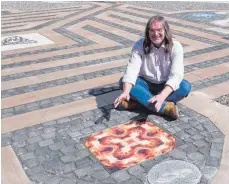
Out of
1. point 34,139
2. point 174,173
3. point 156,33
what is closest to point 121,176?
point 174,173

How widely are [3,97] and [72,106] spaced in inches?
55.8

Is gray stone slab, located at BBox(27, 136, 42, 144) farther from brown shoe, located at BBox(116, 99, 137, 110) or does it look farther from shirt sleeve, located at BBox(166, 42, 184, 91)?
shirt sleeve, located at BBox(166, 42, 184, 91)

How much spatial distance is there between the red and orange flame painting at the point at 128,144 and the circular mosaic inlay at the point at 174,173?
28 cm

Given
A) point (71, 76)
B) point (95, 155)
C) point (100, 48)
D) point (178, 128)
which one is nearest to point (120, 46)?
point (100, 48)

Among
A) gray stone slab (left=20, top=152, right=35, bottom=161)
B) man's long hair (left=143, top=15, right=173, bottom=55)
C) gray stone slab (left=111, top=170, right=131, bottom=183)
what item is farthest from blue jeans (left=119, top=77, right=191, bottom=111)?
gray stone slab (left=20, top=152, right=35, bottom=161)

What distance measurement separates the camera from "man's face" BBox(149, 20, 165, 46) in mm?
4578

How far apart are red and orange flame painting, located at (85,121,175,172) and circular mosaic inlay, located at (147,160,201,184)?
0.92ft

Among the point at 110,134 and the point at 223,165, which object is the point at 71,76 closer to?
the point at 110,134

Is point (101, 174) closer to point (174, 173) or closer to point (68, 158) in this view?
point (68, 158)

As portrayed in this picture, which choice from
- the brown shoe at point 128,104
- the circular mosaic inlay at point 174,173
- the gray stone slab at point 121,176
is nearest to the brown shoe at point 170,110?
the brown shoe at point 128,104

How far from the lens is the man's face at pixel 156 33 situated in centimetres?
458

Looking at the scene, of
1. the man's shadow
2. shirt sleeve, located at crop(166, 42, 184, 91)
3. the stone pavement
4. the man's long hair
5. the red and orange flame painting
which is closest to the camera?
the stone pavement

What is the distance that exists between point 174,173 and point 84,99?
2546 millimetres

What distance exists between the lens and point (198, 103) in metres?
5.52
